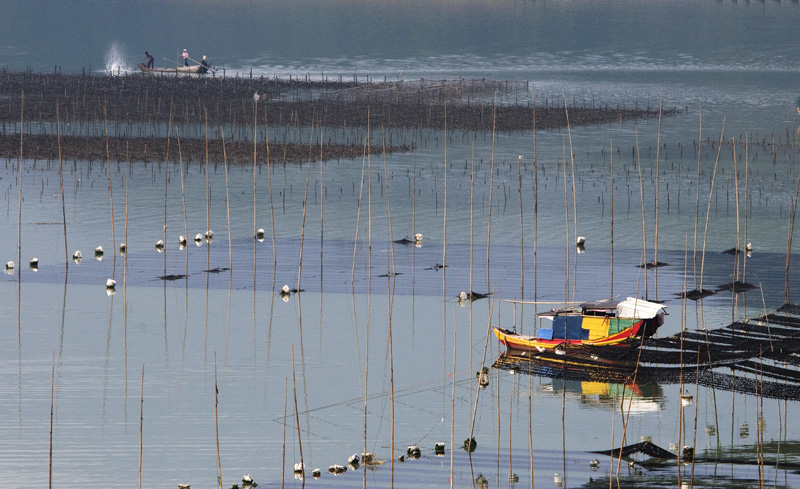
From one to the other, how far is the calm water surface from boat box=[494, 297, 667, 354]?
562mm

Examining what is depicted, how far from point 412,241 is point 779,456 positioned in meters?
11.9

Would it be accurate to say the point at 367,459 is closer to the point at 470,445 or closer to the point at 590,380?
the point at 470,445

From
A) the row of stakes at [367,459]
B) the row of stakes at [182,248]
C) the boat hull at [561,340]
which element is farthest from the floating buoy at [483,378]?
the row of stakes at [182,248]

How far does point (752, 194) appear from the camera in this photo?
28.7 metres

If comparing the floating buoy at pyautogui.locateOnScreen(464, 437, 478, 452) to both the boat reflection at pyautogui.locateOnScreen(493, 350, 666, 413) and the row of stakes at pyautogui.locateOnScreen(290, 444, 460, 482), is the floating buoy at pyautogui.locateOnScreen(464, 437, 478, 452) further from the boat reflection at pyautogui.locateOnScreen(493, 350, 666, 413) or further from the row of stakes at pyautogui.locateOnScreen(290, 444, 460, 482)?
the boat reflection at pyautogui.locateOnScreen(493, 350, 666, 413)

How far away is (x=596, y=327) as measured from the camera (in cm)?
1523

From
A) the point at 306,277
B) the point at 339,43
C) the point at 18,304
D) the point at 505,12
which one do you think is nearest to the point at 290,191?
the point at 306,277

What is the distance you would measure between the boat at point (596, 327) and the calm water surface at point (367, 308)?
56 centimetres

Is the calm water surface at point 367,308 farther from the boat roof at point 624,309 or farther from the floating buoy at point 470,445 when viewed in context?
the boat roof at point 624,309

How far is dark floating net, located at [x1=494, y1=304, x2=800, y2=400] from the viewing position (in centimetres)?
1301

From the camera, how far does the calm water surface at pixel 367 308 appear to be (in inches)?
474

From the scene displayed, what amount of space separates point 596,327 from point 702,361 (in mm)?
2137

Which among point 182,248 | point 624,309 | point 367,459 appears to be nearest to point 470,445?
point 367,459

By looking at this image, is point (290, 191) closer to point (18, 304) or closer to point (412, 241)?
point (412, 241)
